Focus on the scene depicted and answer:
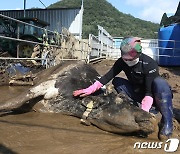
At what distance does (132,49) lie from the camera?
353 cm

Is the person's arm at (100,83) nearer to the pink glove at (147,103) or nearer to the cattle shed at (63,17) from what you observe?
the pink glove at (147,103)

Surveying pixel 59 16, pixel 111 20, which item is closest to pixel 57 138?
pixel 59 16

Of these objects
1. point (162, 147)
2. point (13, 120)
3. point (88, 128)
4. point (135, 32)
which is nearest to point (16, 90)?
point (13, 120)

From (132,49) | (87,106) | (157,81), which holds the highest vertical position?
(132,49)

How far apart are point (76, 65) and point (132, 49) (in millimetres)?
1441

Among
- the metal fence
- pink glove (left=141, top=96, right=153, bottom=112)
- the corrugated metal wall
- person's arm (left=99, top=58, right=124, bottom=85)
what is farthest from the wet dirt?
the corrugated metal wall

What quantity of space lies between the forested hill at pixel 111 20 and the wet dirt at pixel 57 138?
196ft

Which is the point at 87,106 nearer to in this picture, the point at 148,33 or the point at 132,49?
the point at 132,49

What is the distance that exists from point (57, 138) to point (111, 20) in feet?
228

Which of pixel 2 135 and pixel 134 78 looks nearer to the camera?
pixel 2 135

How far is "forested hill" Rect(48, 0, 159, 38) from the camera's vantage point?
217ft

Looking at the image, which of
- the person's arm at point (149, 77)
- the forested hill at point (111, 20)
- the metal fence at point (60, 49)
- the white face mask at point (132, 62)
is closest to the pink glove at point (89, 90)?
the white face mask at point (132, 62)

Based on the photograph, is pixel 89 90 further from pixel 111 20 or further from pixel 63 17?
pixel 111 20

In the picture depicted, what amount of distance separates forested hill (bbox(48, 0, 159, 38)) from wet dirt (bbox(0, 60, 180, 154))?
2354 inches
